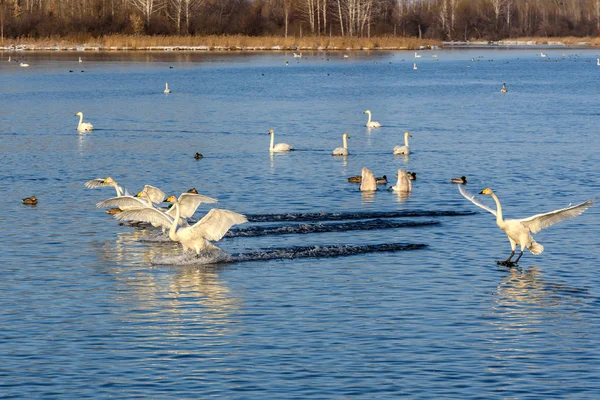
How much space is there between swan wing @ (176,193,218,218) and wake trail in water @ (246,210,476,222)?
282cm

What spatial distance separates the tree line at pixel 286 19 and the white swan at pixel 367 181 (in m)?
91.2

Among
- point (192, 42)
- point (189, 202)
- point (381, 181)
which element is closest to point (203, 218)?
point (189, 202)

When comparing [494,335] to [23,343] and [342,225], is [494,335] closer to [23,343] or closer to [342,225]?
[23,343]

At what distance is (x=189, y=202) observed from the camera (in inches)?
805

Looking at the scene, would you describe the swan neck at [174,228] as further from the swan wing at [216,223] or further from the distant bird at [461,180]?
the distant bird at [461,180]

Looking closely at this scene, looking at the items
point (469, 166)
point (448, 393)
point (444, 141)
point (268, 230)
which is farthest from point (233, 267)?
point (444, 141)

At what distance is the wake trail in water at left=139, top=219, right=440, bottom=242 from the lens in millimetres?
21891

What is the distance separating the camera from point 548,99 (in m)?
60.6

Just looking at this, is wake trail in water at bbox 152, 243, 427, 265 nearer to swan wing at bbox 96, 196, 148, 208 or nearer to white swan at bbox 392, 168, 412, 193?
swan wing at bbox 96, 196, 148, 208

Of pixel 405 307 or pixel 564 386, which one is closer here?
pixel 564 386

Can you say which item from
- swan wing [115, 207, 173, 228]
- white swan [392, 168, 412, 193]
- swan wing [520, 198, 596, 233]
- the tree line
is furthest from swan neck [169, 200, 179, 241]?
the tree line

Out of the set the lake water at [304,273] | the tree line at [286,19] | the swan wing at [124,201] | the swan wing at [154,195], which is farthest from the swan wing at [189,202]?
the tree line at [286,19]

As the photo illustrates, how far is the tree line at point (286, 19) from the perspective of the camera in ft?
389

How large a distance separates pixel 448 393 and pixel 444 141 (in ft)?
91.8
